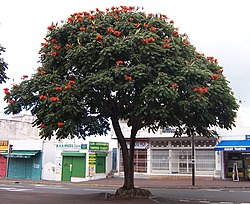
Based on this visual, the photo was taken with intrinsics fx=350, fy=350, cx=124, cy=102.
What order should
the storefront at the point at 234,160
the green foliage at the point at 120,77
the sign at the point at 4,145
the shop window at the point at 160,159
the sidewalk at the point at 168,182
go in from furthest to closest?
1. the sign at the point at 4,145
2. the shop window at the point at 160,159
3. the storefront at the point at 234,160
4. the sidewalk at the point at 168,182
5. the green foliage at the point at 120,77

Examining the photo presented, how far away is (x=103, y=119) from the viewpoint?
17.8 meters

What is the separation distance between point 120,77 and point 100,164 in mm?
21567

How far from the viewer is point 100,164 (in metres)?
33.0

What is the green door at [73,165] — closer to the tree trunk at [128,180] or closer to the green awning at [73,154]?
the green awning at [73,154]

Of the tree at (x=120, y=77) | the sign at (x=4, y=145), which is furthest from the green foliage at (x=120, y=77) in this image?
the sign at (x=4, y=145)

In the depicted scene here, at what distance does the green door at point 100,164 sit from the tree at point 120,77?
18.0m

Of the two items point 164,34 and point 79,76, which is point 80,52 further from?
point 164,34

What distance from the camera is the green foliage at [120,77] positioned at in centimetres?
1261

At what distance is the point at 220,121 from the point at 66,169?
19978 millimetres

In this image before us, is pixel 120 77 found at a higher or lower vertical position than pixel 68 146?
higher

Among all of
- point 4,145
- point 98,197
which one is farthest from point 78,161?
point 98,197

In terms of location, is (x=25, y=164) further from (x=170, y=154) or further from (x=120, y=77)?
(x=120, y=77)

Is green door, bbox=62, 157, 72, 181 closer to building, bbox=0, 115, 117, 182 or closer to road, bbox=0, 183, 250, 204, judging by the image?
building, bbox=0, 115, 117, 182

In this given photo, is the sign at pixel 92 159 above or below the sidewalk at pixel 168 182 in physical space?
above
